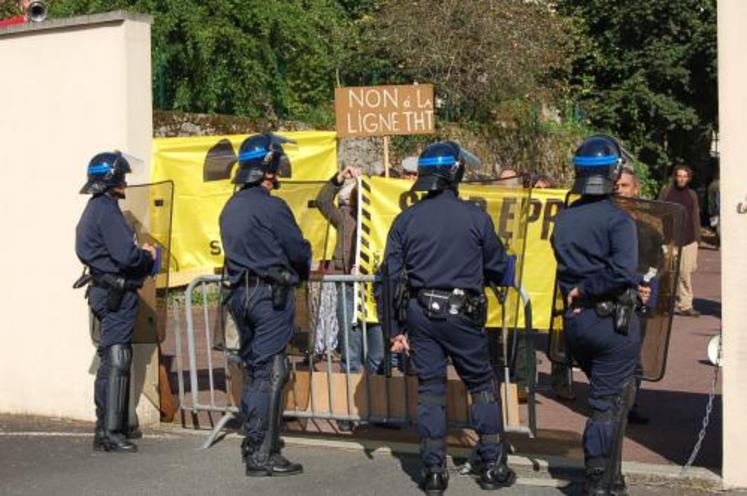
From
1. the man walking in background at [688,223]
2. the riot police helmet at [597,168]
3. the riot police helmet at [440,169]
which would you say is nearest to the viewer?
the riot police helmet at [597,168]

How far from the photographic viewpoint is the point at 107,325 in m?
8.73

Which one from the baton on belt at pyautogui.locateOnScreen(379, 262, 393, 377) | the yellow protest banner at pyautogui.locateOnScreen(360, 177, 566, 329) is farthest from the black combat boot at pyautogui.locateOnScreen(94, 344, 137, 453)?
the yellow protest banner at pyautogui.locateOnScreen(360, 177, 566, 329)

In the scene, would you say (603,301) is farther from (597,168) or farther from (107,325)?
(107,325)

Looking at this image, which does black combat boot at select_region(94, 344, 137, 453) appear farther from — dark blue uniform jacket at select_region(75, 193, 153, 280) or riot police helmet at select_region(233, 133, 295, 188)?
riot police helmet at select_region(233, 133, 295, 188)

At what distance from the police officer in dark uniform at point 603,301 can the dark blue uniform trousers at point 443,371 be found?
61cm

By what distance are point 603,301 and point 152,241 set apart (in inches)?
144

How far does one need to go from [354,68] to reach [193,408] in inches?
608

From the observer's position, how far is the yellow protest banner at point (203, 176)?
14.5m

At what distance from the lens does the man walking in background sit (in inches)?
609

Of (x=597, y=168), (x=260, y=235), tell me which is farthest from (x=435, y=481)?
(x=597, y=168)

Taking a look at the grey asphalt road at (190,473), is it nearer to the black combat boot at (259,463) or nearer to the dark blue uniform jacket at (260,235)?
→ the black combat boot at (259,463)

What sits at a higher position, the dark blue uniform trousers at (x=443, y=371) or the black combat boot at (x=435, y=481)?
the dark blue uniform trousers at (x=443, y=371)

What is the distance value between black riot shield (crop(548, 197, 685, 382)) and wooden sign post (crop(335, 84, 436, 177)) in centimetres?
490

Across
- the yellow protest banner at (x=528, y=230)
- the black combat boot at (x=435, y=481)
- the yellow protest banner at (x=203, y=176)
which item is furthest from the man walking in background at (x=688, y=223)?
the black combat boot at (x=435, y=481)
